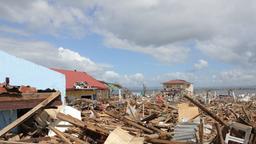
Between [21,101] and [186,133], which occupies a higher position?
[21,101]

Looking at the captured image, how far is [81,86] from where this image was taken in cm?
4284

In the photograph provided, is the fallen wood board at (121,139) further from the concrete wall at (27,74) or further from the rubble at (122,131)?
the concrete wall at (27,74)

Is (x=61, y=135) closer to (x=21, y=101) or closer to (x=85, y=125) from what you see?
(x=85, y=125)

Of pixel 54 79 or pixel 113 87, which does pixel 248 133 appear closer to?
pixel 54 79

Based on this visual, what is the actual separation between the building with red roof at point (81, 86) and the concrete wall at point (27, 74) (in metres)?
15.6

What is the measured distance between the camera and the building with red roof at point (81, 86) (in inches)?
1631

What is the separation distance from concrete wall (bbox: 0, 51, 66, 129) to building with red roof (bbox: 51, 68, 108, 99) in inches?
616

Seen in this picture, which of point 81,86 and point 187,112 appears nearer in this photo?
point 187,112

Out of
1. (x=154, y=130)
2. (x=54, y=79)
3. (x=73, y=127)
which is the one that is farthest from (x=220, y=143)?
(x=54, y=79)

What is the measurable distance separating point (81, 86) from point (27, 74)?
21.5 m

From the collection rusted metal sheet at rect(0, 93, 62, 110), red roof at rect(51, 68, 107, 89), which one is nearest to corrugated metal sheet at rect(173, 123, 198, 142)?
rusted metal sheet at rect(0, 93, 62, 110)

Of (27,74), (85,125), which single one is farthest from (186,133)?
(27,74)

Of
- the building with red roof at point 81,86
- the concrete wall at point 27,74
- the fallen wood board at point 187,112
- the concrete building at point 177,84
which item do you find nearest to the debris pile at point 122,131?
the fallen wood board at point 187,112

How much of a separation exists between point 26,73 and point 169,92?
4252 cm
